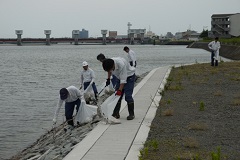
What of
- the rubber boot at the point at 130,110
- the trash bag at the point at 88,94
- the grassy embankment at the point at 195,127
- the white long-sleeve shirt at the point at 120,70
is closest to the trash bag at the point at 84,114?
the rubber boot at the point at 130,110

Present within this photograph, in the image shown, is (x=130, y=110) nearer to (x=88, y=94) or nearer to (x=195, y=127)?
(x=195, y=127)

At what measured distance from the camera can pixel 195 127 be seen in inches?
300

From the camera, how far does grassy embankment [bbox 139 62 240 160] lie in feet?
19.7

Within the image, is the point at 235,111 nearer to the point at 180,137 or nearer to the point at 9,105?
the point at 180,137

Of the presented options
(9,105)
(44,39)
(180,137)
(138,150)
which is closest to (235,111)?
(180,137)

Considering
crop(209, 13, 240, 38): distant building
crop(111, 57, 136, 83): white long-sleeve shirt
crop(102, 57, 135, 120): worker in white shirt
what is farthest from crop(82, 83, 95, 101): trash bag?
crop(209, 13, 240, 38): distant building

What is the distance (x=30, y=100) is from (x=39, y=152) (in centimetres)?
1177

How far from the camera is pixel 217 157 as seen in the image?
5207 millimetres

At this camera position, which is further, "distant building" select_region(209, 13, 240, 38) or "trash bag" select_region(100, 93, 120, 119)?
"distant building" select_region(209, 13, 240, 38)

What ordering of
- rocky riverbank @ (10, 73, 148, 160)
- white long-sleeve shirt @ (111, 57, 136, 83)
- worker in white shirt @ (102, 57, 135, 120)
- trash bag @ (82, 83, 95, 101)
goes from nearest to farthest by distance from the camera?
1. rocky riverbank @ (10, 73, 148, 160)
2. worker in white shirt @ (102, 57, 135, 120)
3. white long-sleeve shirt @ (111, 57, 136, 83)
4. trash bag @ (82, 83, 95, 101)

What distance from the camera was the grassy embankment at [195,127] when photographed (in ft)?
19.7

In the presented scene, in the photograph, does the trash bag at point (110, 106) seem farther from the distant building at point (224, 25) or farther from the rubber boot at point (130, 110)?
the distant building at point (224, 25)

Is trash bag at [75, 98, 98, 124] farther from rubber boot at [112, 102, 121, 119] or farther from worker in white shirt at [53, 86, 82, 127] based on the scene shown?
rubber boot at [112, 102, 121, 119]

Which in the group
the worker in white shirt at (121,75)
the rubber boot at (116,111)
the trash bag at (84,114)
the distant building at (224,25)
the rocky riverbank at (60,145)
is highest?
the distant building at (224,25)
